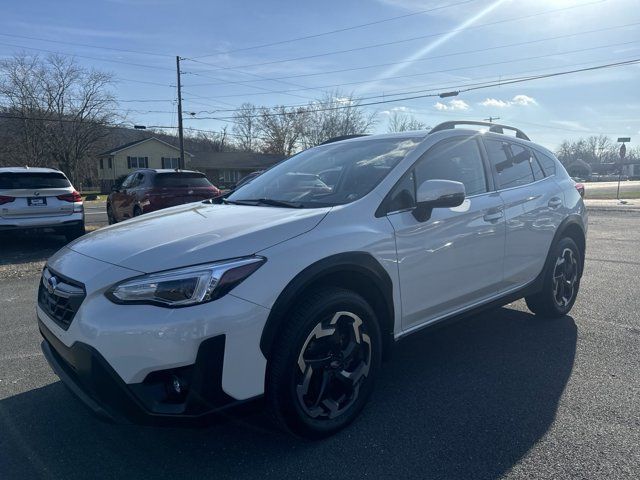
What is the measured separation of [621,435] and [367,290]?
1636 mm

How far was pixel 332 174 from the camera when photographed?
3500 millimetres

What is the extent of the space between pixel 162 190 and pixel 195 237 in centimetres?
930

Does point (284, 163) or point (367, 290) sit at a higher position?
point (284, 163)

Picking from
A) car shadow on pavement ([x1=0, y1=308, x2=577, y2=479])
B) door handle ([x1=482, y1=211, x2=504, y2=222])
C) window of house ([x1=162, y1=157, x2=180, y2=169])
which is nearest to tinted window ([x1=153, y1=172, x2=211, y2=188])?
car shadow on pavement ([x1=0, y1=308, x2=577, y2=479])

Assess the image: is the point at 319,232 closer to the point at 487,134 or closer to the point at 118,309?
the point at 118,309

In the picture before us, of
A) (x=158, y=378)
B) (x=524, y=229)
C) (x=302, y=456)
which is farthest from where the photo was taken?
(x=524, y=229)

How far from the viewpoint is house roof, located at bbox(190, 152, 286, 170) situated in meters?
58.8

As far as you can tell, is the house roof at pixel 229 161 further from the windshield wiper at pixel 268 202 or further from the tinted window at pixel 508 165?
the windshield wiper at pixel 268 202

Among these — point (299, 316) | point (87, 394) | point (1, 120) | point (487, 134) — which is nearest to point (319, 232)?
point (299, 316)

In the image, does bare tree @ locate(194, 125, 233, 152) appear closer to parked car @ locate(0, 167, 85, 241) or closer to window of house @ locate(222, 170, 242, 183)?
window of house @ locate(222, 170, 242, 183)

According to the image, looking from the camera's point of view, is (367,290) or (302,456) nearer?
(302,456)

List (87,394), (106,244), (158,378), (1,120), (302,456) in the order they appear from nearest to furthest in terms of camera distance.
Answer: (158,378), (87,394), (302,456), (106,244), (1,120)

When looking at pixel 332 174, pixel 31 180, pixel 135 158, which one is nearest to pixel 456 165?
pixel 332 174

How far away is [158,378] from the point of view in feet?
7.13
